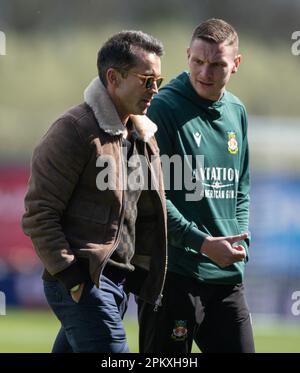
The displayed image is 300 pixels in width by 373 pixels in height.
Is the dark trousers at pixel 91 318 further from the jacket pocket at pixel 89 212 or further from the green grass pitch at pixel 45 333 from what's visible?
the green grass pitch at pixel 45 333

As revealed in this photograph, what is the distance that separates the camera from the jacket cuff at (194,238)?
5707 millimetres

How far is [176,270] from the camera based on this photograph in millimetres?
5844

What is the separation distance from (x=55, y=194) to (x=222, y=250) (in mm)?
1084

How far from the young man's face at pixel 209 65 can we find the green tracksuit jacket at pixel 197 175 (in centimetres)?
7

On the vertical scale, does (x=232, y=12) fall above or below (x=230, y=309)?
above

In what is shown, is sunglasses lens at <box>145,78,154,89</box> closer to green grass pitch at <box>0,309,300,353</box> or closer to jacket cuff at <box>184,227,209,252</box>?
jacket cuff at <box>184,227,209,252</box>

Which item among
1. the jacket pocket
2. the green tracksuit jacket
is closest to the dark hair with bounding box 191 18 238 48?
the green tracksuit jacket

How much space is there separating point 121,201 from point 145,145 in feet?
1.26

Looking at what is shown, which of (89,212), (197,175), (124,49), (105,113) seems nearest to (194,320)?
(197,175)

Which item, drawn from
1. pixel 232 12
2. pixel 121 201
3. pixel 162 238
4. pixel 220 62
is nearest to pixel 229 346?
pixel 162 238

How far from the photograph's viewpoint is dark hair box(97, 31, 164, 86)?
Result: 531 centimetres
